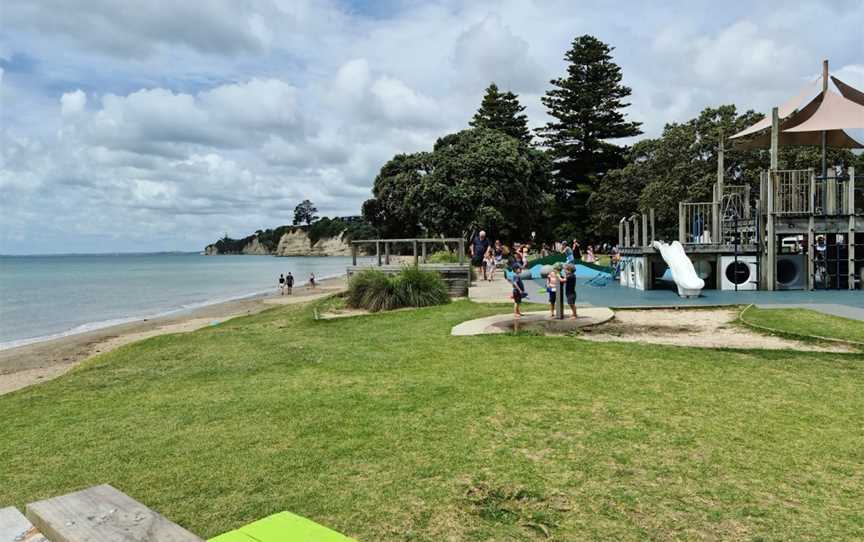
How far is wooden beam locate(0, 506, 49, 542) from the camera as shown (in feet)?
8.13

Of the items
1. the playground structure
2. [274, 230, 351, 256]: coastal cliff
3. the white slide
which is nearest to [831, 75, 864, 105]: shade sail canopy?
the playground structure

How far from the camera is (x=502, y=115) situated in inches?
2174

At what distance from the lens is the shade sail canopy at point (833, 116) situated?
17.7m

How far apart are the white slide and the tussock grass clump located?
629 centimetres

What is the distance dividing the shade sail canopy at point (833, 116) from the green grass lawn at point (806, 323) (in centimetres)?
870

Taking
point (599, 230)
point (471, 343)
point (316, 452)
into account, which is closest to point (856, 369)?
point (471, 343)

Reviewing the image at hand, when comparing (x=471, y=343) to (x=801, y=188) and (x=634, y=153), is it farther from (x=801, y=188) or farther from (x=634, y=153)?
(x=634, y=153)

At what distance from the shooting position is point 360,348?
944 centimetres

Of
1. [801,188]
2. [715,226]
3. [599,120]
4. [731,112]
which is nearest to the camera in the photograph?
[801,188]

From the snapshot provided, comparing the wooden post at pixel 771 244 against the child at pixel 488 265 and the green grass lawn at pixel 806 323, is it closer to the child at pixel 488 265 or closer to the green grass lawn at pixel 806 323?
the green grass lawn at pixel 806 323

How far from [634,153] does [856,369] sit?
42.1 metres

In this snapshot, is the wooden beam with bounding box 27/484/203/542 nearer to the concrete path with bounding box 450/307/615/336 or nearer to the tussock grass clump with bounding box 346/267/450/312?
the concrete path with bounding box 450/307/615/336

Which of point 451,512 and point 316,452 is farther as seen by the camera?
point 316,452

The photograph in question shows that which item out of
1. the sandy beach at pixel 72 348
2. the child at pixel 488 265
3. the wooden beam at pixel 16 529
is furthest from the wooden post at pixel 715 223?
the wooden beam at pixel 16 529
